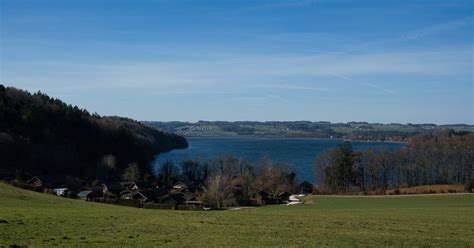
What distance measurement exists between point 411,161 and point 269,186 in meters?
29.7

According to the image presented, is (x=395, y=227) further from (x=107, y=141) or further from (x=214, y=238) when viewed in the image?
(x=107, y=141)

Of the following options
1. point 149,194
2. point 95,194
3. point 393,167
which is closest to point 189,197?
point 149,194

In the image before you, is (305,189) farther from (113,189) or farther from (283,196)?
(113,189)

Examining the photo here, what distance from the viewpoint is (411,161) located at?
321 ft

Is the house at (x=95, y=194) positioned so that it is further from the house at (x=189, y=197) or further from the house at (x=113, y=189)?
the house at (x=189, y=197)

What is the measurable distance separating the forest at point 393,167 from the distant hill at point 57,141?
140ft

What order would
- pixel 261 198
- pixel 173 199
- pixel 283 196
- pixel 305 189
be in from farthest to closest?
pixel 305 189, pixel 283 196, pixel 261 198, pixel 173 199

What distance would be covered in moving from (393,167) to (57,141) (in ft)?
223

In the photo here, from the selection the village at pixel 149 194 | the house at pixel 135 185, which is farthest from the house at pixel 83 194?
the house at pixel 135 185

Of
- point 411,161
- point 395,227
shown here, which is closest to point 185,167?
point 411,161

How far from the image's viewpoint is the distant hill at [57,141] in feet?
302

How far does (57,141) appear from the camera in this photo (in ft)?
345

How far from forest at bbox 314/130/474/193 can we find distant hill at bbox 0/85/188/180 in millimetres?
42731

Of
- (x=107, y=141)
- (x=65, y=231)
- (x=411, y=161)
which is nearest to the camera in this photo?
(x=65, y=231)
